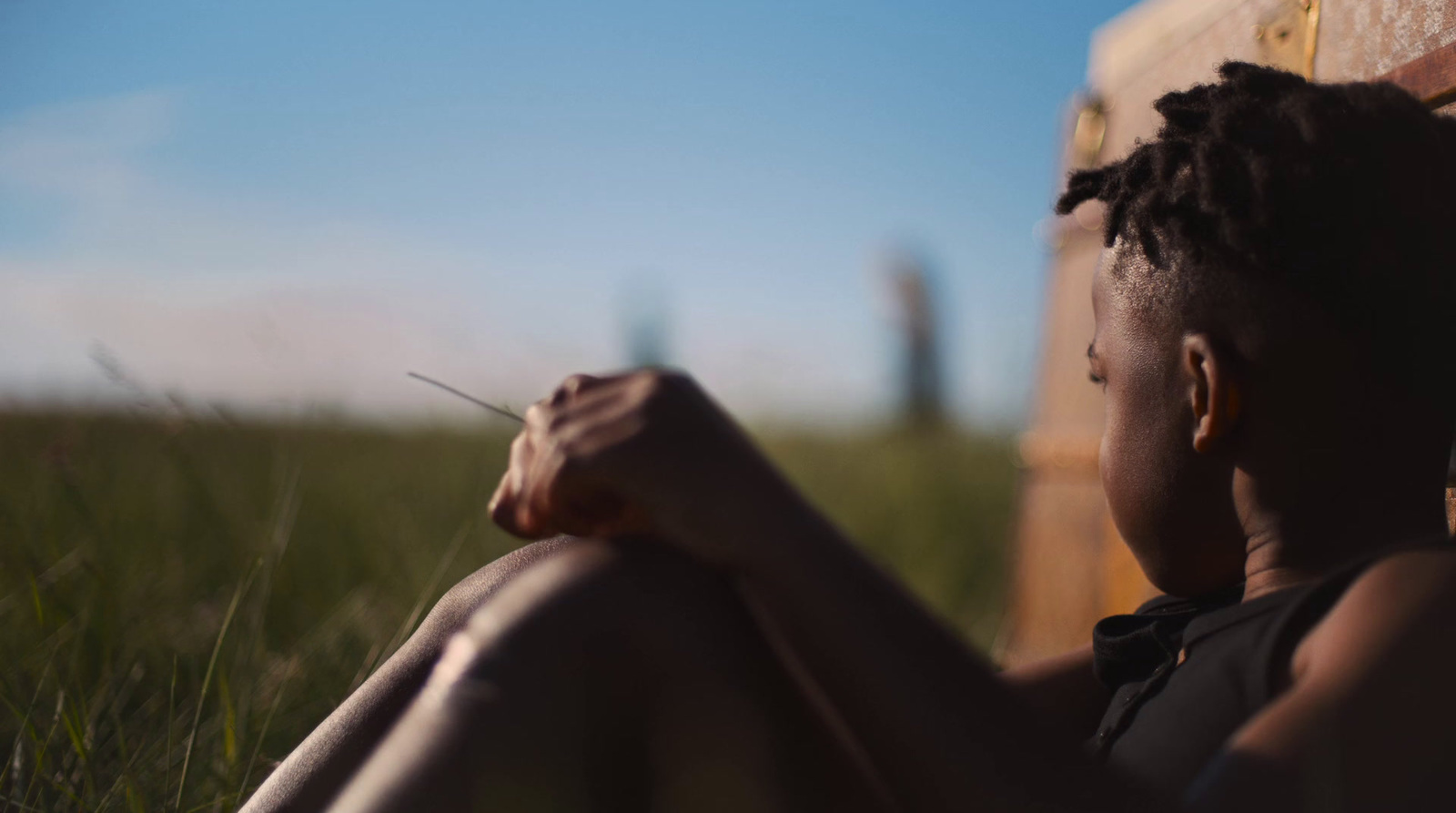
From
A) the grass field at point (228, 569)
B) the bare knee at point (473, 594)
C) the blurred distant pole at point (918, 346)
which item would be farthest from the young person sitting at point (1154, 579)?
the blurred distant pole at point (918, 346)

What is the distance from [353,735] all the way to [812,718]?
62cm

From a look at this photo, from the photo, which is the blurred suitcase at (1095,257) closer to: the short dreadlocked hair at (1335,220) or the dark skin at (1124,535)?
the short dreadlocked hair at (1335,220)

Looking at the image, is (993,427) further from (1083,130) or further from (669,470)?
(669,470)

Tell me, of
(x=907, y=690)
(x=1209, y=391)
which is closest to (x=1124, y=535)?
(x=1209, y=391)

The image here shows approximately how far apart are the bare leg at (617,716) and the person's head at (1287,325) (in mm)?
475

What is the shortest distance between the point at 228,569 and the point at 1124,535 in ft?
9.73

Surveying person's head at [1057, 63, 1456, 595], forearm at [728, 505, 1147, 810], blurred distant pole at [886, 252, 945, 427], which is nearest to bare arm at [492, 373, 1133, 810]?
forearm at [728, 505, 1147, 810]

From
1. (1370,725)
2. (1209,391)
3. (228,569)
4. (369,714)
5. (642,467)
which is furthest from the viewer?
(228,569)

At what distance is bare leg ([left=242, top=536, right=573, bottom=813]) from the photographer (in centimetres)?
129

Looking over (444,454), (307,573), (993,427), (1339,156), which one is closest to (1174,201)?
(1339,156)

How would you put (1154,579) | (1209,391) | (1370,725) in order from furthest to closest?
(1154,579)
(1209,391)
(1370,725)

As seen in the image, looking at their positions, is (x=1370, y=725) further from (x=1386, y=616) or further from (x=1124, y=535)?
(x=1124, y=535)

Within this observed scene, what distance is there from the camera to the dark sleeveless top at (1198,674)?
0.92 metres

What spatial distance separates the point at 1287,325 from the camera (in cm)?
105
